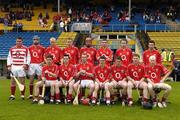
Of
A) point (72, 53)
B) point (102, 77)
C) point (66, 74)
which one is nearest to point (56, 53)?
point (72, 53)

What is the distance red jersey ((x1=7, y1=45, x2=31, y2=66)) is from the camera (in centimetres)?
1455

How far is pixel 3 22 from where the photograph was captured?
126ft

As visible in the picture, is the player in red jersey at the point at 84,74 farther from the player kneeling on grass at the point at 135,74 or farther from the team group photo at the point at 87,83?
the player kneeling on grass at the point at 135,74

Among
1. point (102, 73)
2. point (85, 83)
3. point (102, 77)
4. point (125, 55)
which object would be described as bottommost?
point (85, 83)

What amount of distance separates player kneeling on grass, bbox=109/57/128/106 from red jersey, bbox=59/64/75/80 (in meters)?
1.11

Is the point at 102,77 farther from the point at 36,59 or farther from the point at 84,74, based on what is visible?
the point at 36,59

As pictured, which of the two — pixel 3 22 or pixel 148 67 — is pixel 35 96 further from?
pixel 3 22

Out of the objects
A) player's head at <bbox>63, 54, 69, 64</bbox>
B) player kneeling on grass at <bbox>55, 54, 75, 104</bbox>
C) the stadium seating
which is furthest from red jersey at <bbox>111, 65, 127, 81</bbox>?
the stadium seating

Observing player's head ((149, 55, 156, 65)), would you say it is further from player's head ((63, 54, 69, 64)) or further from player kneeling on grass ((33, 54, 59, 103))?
player kneeling on grass ((33, 54, 59, 103))

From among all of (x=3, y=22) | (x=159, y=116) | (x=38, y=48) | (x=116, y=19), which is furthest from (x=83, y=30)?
(x=159, y=116)

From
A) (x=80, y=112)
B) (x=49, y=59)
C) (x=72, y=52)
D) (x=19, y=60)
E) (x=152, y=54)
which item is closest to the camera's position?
(x=80, y=112)

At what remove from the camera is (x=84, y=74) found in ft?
44.5

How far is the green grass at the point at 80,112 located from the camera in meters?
11.2

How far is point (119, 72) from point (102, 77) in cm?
49
